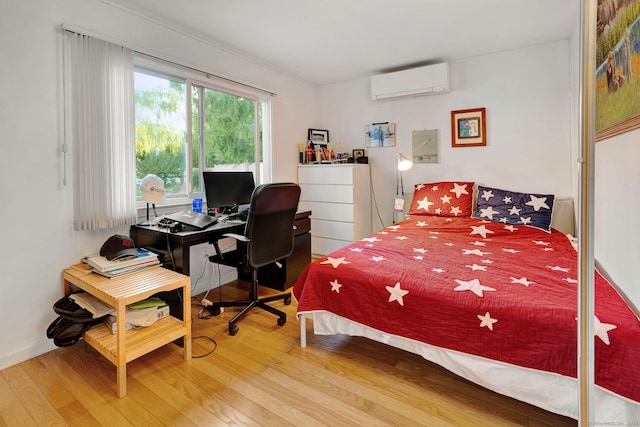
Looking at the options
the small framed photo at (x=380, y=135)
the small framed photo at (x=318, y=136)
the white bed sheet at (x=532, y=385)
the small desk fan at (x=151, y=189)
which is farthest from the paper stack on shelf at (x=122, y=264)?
the small framed photo at (x=380, y=135)

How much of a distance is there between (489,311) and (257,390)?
3.89ft

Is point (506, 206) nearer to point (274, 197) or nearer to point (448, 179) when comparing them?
point (448, 179)

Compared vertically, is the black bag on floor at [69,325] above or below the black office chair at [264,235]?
below

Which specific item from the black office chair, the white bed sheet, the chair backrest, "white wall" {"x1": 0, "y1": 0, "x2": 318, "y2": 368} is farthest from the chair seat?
the white bed sheet

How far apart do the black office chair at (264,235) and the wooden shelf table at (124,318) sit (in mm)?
397

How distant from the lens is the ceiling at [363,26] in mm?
2312

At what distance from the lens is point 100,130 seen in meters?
2.14

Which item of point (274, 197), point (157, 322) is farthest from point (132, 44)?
point (157, 322)

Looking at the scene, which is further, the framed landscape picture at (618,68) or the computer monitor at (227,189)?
the computer monitor at (227,189)

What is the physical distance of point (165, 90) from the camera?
2709mm

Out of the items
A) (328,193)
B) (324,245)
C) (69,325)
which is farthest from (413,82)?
(69,325)

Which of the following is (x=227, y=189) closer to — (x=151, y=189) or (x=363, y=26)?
(x=151, y=189)

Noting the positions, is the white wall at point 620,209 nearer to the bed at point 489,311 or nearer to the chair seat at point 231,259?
the bed at point 489,311

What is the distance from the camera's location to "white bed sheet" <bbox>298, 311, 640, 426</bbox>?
3.79 feet
